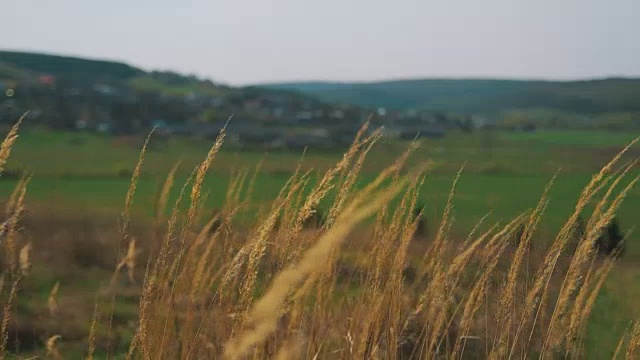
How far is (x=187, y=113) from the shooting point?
5538 centimetres

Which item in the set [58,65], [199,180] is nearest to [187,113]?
[58,65]

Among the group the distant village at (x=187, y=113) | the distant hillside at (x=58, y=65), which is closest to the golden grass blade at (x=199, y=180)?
the distant village at (x=187, y=113)

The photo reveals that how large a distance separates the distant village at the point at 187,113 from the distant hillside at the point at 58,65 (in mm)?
1407

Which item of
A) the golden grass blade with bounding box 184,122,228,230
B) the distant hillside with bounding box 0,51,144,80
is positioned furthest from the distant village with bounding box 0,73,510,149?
the golden grass blade with bounding box 184,122,228,230

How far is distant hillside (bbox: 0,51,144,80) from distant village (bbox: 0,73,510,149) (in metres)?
1.41

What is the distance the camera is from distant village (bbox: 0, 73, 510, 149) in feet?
161

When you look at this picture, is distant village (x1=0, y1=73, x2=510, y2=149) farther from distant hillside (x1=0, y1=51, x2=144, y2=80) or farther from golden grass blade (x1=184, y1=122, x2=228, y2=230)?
golden grass blade (x1=184, y1=122, x2=228, y2=230)

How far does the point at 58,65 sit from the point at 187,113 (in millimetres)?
10221

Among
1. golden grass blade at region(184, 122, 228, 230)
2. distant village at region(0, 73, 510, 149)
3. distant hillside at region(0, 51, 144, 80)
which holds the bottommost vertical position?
distant village at region(0, 73, 510, 149)

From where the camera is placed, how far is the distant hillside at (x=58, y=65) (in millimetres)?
57688

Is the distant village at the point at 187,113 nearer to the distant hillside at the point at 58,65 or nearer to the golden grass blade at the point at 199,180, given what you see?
the distant hillside at the point at 58,65

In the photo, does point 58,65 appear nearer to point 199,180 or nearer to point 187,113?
point 187,113

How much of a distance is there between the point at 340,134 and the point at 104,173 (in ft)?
46.9

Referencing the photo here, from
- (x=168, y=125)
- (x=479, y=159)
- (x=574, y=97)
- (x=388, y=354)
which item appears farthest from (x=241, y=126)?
(x=388, y=354)
